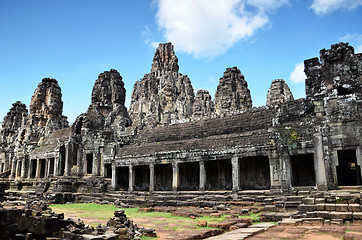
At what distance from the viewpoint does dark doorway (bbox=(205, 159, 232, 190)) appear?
20.9 metres

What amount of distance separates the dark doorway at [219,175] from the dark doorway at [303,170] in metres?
4.48

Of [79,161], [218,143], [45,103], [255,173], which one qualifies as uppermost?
[45,103]

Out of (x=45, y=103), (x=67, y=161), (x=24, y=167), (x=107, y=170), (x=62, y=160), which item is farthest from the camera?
(x=45, y=103)

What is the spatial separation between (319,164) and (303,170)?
3835mm

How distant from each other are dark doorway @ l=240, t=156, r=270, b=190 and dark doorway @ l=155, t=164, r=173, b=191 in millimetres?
6196

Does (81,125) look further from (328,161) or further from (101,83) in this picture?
(328,161)

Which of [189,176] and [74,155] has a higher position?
[74,155]

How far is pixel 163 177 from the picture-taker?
23953mm

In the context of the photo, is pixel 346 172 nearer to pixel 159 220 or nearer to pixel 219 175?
pixel 219 175

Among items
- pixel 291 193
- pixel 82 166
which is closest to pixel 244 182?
pixel 291 193

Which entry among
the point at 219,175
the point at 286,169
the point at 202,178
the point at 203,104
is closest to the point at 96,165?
the point at 202,178

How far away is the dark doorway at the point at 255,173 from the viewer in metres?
19.4

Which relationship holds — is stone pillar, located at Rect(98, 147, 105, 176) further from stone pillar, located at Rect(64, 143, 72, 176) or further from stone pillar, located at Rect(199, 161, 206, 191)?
stone pillar, located at Rect(199, 161, 206, 191)

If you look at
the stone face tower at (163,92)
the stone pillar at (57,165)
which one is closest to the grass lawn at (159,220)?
the stone pillar at (57,165)
